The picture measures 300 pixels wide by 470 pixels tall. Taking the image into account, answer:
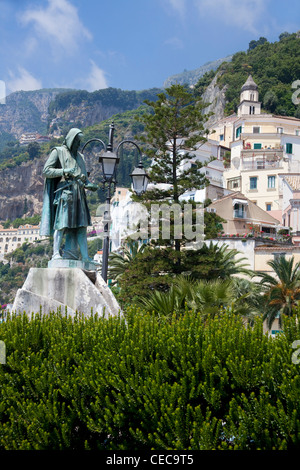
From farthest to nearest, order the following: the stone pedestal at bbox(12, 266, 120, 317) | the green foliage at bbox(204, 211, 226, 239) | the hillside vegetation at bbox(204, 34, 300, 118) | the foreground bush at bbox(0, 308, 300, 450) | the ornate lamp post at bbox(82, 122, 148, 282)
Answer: the hillside vegetation at bbox(204, 34, 300, 118)
the green foliage at bbox(204, 211, 226, 239)
the ornate lamp post at bbox(82, 122, 148, 282)
the stone pedestal at bbox(12, 266, 120, 317)
the foreground bush at bbox(0, 308, 300, 450)

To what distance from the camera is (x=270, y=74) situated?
8975 cm

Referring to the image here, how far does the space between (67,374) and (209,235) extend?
18284mm

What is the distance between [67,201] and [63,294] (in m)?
1.60

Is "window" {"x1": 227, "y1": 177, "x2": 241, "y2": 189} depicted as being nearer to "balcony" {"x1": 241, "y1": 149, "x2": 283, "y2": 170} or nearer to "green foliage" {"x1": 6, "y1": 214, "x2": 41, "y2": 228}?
"balcony" {"x1": 241, "y1": 149, "x2": 283, "y2": 170}

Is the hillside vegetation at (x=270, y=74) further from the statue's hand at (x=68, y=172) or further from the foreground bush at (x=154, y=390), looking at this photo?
the foreground bush at (x=154, y=390)

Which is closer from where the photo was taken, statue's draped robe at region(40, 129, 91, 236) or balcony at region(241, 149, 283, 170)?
statue's draped robe at region(40, 129, 91, 236)

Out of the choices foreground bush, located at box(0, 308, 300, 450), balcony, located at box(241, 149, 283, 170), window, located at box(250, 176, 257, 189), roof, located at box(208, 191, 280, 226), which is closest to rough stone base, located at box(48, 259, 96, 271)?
foreground bush, located at box(0, 308, 300, 450)

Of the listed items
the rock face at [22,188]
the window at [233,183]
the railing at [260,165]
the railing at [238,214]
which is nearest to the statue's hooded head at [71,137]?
the railing at [238,214]

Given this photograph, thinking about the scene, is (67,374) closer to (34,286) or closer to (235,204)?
(34,286)

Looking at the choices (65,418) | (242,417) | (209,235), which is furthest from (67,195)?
(209,235)

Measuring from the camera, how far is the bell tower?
74.6m

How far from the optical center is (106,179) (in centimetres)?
1170

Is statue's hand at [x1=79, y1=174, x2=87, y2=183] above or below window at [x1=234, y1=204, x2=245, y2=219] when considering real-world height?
below

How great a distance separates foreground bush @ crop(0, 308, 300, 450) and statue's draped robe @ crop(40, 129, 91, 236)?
256 centimetres
